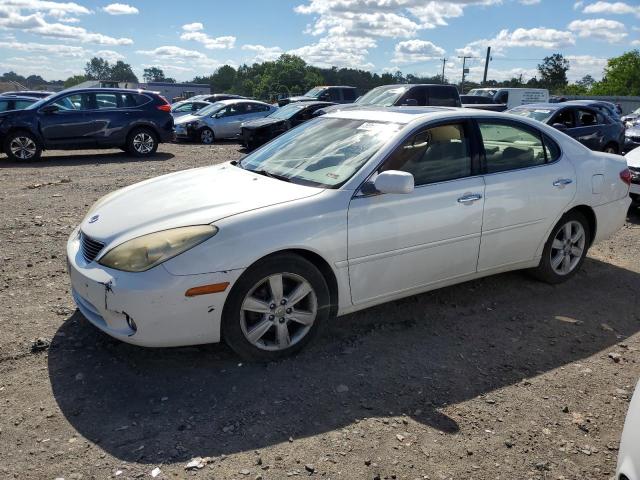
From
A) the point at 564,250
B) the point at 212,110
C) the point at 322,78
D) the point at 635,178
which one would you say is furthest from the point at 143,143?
the point at 322,78

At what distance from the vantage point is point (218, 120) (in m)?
18.6

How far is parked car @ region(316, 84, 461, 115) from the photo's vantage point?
1334cm

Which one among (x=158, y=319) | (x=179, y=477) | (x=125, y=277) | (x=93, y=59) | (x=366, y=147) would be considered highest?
(x=93, y=59)

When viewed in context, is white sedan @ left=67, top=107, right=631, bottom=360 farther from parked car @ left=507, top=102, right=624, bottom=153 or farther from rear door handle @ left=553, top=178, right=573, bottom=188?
parked car @ left=507, top=102, right=624, bottom=153

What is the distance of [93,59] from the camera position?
557 feet

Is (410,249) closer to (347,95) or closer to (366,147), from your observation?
(366,147)

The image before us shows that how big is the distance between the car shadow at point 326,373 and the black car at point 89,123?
381 inches

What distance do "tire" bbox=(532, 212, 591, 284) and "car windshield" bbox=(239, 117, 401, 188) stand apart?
192 cm

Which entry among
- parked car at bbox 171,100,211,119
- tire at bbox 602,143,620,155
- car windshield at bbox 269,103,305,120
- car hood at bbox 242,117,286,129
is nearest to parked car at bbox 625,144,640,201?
tire at bbox 602,143,620,155

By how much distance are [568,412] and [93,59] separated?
18990 cm

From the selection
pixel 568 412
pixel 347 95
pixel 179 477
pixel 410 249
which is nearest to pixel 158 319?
pixel 179 477

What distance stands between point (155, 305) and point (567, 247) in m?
3.73

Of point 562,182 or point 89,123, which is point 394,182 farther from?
point 89,123

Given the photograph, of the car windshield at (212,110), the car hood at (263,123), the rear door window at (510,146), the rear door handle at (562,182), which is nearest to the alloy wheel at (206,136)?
the car windshield at (212,110)
